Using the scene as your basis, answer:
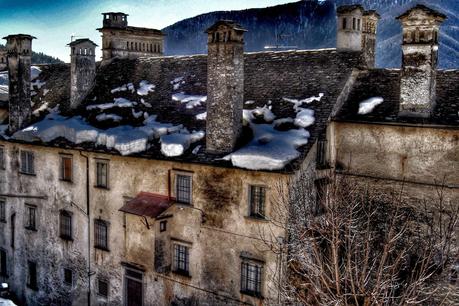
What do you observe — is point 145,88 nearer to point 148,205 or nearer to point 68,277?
point 148,205

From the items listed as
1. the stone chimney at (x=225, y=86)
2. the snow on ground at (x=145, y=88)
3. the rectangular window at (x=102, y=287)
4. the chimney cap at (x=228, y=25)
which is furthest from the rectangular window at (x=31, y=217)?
the chimney cap at (x=228, y=25)

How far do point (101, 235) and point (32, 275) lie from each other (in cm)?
655

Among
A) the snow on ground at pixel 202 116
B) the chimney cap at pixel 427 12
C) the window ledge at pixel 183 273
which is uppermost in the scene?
the chimney cap at pixel 427 12

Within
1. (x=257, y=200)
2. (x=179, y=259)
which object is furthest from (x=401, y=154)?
(x=179, y=259)

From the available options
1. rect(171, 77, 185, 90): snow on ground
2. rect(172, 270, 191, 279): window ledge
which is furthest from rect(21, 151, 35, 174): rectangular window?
rect(172, 270, 191, 279): window ledge

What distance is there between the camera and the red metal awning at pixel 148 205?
71.3 ft

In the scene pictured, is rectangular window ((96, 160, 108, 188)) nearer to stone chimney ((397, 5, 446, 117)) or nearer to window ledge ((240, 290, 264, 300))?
window ledge ((240, 290, 264, 300))

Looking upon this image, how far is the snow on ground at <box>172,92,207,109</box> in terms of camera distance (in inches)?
964

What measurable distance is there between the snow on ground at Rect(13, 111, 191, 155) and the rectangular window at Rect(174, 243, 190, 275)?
4506 mm

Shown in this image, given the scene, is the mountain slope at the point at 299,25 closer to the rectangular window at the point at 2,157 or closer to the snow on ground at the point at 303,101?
the rectangular window at the point at 2,157

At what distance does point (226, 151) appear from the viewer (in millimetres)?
20781

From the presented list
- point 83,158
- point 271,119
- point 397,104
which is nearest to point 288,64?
point 271,119

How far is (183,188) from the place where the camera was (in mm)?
22281

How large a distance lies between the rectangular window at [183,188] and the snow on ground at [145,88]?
6.64 meters
